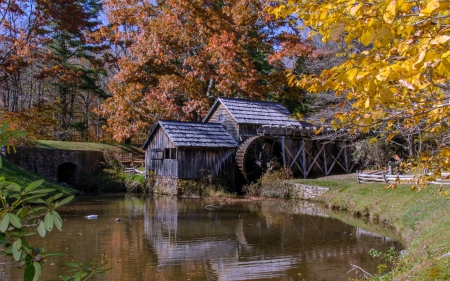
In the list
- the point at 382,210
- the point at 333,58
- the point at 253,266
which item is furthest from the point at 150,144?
the point at 253,266

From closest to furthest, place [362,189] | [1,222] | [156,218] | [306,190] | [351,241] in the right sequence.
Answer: [1,222] → [351,241] → [156,218] → [362,189] → [306,190]

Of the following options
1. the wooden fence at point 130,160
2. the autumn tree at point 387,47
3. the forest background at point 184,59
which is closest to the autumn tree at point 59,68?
the forest background at point 184,59

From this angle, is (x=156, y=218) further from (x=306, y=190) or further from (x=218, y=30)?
(x=218, y=30)

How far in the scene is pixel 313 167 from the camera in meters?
25.5

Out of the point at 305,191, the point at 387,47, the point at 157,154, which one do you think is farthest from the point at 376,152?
the point at 387,47

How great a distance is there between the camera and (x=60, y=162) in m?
27.0

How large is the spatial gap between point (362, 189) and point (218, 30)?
46.2ft

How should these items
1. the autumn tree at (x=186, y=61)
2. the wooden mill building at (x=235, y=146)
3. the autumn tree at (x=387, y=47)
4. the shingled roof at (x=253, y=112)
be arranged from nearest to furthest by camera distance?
the autumn tree at (x=387, y=47), the wooden mill building at (x=235, y=146), the shingled roof at (x=253, y=112), the autumn tree at (x=186, y=61)

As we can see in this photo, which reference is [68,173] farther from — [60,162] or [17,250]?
[17,250]

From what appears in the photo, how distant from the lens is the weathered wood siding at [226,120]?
77.2 ft

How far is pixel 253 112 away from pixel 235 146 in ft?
8.46

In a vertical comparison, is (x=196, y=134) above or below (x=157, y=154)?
above

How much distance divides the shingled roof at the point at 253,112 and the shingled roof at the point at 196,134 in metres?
1.17

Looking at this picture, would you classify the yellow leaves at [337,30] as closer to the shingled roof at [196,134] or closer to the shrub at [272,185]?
the shrub at [272,185]
